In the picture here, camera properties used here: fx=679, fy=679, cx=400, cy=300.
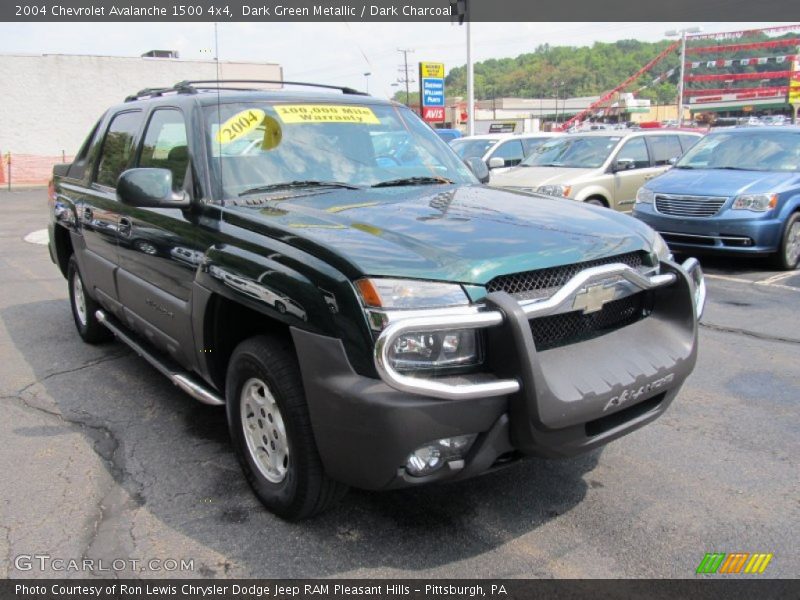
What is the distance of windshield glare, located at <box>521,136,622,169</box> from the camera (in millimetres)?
10836

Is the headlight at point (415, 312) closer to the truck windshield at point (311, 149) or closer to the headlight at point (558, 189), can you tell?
the truck windshield at point (311, 149)

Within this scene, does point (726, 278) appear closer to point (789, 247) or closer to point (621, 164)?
point (789, 247)

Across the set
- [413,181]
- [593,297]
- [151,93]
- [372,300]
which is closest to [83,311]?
[151,93]

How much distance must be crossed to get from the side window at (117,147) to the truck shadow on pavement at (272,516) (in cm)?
162

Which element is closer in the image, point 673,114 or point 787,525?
point 787,525

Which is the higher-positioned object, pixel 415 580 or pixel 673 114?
pixel 673 114

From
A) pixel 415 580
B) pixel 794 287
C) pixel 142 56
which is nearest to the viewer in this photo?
pixel 415 580

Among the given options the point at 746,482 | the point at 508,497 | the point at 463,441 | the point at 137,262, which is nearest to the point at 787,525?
the point at 746,482

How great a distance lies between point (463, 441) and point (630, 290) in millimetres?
1000

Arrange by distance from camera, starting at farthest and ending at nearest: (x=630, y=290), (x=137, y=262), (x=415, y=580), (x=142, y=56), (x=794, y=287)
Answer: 1. (x=142, y=56)
2. (x=794, y=287)
3. (x=137, y=262)
4. (x=630, y=290)
5. (x=415, y=580)

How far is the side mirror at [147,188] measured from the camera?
→ 332 centimetres

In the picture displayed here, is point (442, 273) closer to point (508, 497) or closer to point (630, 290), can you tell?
point (630, 290)

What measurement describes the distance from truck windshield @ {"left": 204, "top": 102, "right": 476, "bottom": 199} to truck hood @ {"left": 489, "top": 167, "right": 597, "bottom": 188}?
5923mm

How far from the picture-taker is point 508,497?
323 cm
